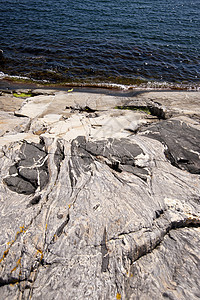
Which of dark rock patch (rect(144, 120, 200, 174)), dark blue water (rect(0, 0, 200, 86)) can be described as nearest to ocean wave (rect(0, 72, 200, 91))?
dark blue water (rect(0, 0, 200, 86))

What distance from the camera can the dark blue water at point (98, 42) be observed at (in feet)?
65.0

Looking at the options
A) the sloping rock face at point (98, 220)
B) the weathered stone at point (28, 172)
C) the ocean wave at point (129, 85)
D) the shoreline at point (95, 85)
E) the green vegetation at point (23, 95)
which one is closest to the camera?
the sloping rock face at point (98, 220)

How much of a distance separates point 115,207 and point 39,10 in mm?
38853

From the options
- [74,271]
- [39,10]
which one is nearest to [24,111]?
[74,271]

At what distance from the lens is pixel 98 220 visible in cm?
506

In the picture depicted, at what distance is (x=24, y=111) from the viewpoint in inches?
481

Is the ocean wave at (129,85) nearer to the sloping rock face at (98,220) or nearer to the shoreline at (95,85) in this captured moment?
the shoreline at (95,85)

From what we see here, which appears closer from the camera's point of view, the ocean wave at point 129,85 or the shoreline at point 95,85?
the shoreline at point 95,85

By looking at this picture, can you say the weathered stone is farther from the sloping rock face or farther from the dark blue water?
the dark blue water

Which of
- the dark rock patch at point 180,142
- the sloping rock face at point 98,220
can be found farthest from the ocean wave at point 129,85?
the sloping rock face at point 98,220

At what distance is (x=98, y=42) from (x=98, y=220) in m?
25.1

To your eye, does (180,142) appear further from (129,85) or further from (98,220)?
(129,85)

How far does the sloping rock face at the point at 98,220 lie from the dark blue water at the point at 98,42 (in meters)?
13.5

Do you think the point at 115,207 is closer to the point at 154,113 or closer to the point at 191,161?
the point at 191,161
